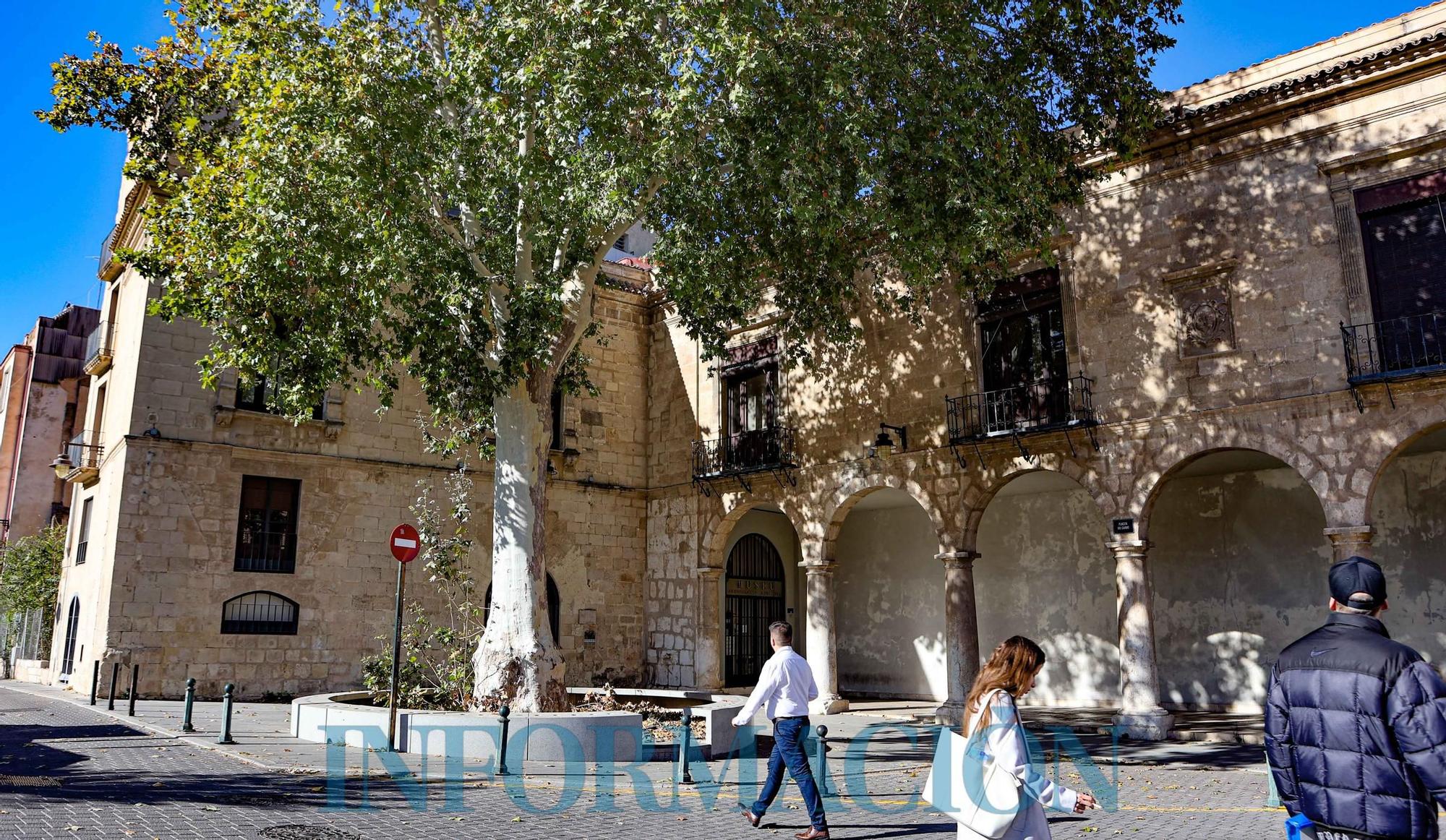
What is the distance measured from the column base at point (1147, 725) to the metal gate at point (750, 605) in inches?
354

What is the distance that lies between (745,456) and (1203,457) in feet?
27.9

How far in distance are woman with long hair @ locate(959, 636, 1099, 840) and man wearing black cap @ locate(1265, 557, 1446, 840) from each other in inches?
28.0

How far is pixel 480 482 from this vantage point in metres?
20.6

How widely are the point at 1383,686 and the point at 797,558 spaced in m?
20.2

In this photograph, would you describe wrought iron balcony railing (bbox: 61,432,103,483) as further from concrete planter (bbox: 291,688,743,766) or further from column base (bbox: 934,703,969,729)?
column base (bbox: 934,703,969,729)

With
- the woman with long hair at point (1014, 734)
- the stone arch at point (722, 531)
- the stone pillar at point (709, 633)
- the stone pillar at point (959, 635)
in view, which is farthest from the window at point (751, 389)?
the woman with long hair at point (1014, 734)

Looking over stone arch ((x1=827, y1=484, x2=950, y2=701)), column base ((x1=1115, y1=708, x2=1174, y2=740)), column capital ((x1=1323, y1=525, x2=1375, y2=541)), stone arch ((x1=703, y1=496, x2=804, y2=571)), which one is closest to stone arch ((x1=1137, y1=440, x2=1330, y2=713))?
column base ((x1=1115, y1=708, x2=1174, y2=740))

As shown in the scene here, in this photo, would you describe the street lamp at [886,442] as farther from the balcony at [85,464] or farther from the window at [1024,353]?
the balcony at [85,464]

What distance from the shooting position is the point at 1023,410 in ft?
53.3

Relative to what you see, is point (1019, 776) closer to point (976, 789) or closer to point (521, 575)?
point (976, 789)

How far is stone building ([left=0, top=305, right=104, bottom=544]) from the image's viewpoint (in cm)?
3409

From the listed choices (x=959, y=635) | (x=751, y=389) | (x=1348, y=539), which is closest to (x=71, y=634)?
(x=751, y=389)

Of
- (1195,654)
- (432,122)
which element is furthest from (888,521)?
(432,122)

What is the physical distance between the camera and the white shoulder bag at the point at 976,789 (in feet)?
12.2
